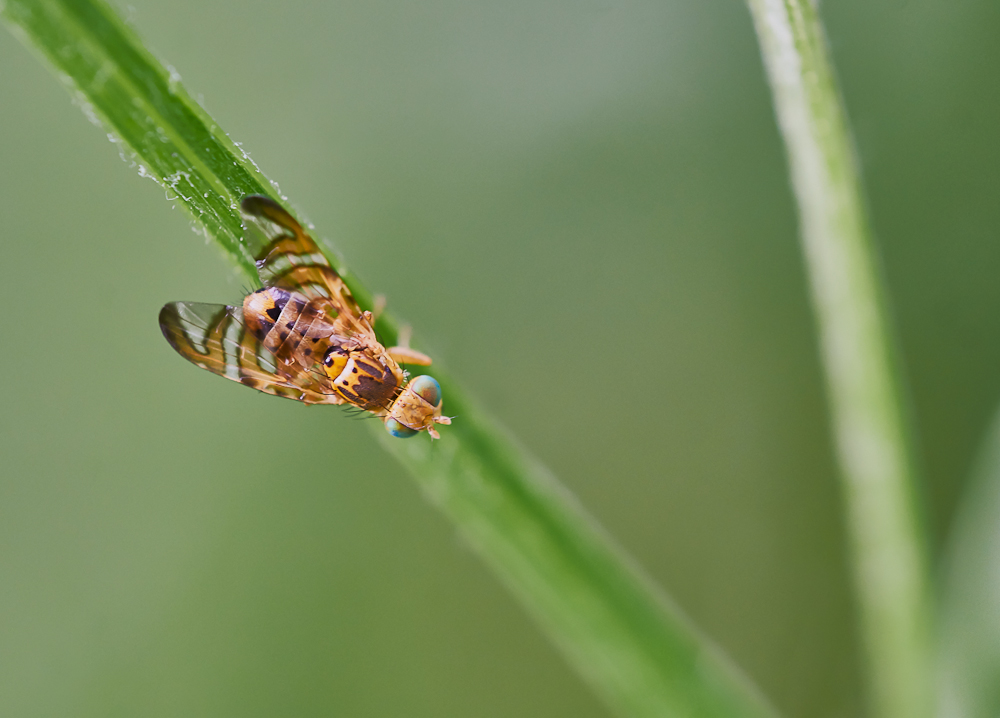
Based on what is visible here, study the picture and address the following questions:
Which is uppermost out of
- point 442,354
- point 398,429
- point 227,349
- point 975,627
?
point 227,349

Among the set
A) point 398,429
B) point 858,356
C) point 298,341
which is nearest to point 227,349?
point 298,341

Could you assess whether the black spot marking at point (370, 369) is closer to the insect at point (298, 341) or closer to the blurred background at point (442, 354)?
the insect at point (298, 341)

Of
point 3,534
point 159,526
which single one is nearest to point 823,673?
point 159,526

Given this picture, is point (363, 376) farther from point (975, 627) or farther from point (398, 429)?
point (975, 627)

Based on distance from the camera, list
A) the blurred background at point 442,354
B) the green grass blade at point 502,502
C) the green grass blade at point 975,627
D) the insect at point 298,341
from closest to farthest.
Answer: the green grass blade at point 502,502
the green grass blade at point 975,627
the insect at point 298,341
the blurred background at point 442,354

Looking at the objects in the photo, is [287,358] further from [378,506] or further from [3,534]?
[3,534]

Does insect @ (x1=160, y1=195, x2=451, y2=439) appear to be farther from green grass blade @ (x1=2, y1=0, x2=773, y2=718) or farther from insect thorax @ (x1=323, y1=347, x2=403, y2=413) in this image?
green grass blade @ (x1=2, y1=0, x2=773, y2=718)

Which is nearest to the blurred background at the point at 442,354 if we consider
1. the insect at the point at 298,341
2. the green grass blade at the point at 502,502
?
the insect at the point at 298,341
